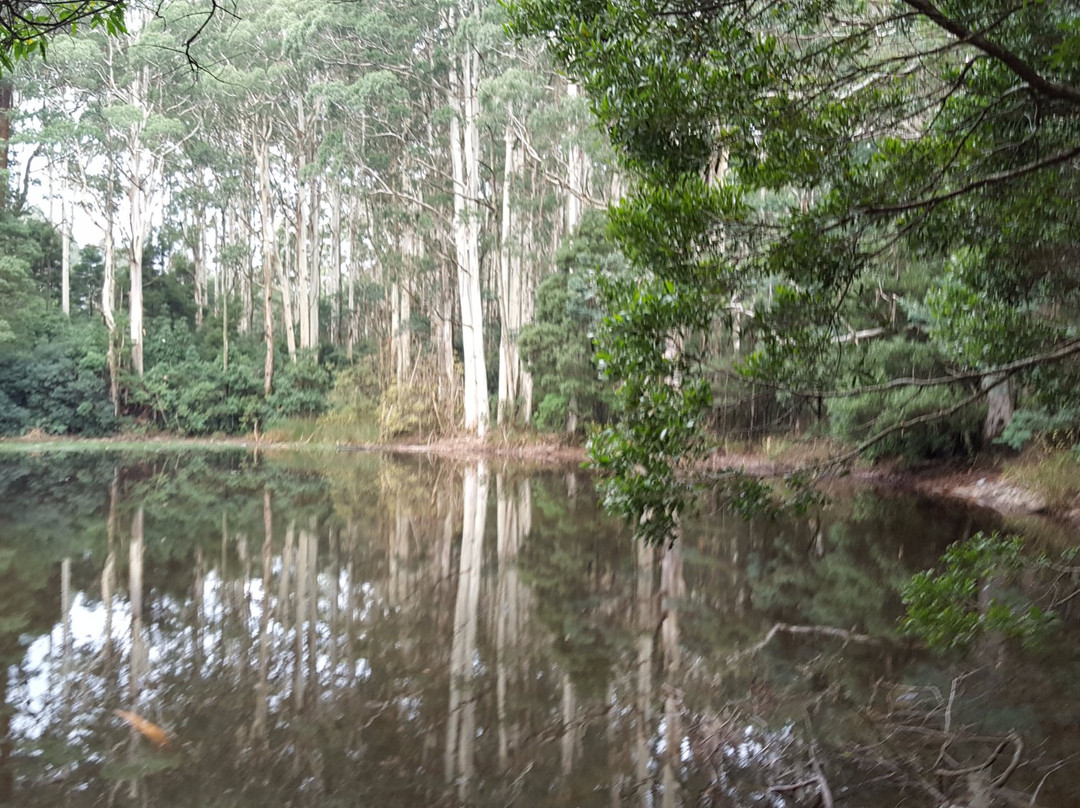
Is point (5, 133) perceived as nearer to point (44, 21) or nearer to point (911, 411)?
point (911, 411)

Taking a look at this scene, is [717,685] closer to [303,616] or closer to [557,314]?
[303,616]

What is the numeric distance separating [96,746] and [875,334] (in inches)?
472

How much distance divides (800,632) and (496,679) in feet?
7.78

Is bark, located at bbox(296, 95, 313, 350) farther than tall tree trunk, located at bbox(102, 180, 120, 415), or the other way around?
bark, located at bbox(296, 95, 313, 350)

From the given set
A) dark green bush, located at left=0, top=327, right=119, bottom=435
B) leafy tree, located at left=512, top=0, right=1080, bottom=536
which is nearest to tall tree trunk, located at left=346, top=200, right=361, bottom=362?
dark green bush, located at left=0, top=327, right=119, bottom=435

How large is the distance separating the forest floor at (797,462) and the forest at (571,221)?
19.6 inches

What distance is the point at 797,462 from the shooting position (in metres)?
16.7

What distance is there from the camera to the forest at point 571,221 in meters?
4.23

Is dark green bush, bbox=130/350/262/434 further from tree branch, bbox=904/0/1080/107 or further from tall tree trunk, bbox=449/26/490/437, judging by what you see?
tree branch, bbox=904/0/1080/107

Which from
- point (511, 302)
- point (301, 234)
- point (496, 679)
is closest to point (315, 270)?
point (301, 234)

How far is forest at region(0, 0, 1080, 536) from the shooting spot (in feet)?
13.9

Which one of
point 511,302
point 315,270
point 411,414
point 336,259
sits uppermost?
point 336,259

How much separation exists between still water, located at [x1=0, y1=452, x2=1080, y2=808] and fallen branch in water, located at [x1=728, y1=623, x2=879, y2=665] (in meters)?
0.03

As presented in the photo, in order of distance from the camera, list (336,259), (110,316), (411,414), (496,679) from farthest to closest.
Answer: (336,259) → (110,316) → (411,414) → (496,679)
